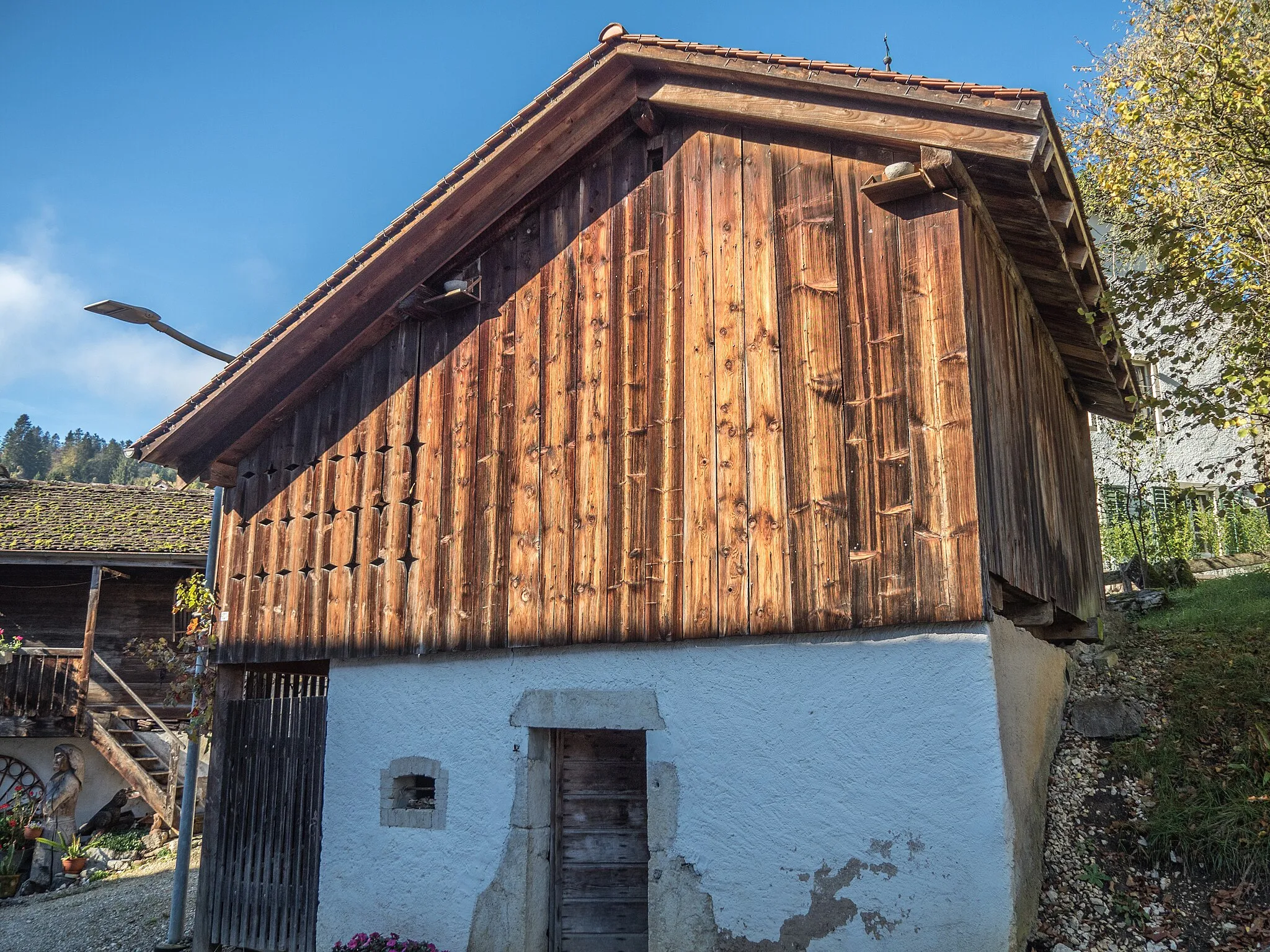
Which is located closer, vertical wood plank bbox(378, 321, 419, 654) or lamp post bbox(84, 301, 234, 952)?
vertical wood plank bbox(378, 321, 419, 654)

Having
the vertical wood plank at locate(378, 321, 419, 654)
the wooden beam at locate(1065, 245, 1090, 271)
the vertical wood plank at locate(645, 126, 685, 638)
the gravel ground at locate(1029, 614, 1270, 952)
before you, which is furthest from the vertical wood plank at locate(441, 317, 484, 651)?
the wooden beam at locate(1065, 245, 1090, 271)

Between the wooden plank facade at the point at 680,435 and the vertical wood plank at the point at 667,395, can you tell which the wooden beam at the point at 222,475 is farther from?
the vertical wood plank at the point at 667,395

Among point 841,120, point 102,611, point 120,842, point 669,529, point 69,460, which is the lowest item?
point 120,842

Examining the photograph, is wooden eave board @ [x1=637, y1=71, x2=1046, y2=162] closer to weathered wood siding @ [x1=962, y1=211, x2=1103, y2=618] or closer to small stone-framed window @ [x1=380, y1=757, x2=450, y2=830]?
Result: weathered wood siding @ [x1=962, y1=211, x2=1103, y2=618]

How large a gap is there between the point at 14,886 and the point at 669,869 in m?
11.2

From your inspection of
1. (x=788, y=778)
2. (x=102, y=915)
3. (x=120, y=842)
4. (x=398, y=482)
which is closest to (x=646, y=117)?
(x=398, y=482)

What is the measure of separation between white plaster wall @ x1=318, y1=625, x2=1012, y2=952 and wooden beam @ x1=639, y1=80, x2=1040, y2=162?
262 cm

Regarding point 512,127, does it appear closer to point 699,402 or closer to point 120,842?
point 699,402

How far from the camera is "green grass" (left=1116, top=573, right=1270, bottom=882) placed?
19.7 ft

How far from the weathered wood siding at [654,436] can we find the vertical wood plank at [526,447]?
0.02m

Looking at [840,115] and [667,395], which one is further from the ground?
[840,115]

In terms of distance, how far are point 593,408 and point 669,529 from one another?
1096 mm

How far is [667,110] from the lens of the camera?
6746 mm

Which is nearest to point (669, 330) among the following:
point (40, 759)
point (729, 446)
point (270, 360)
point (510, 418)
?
point (729, 446)
